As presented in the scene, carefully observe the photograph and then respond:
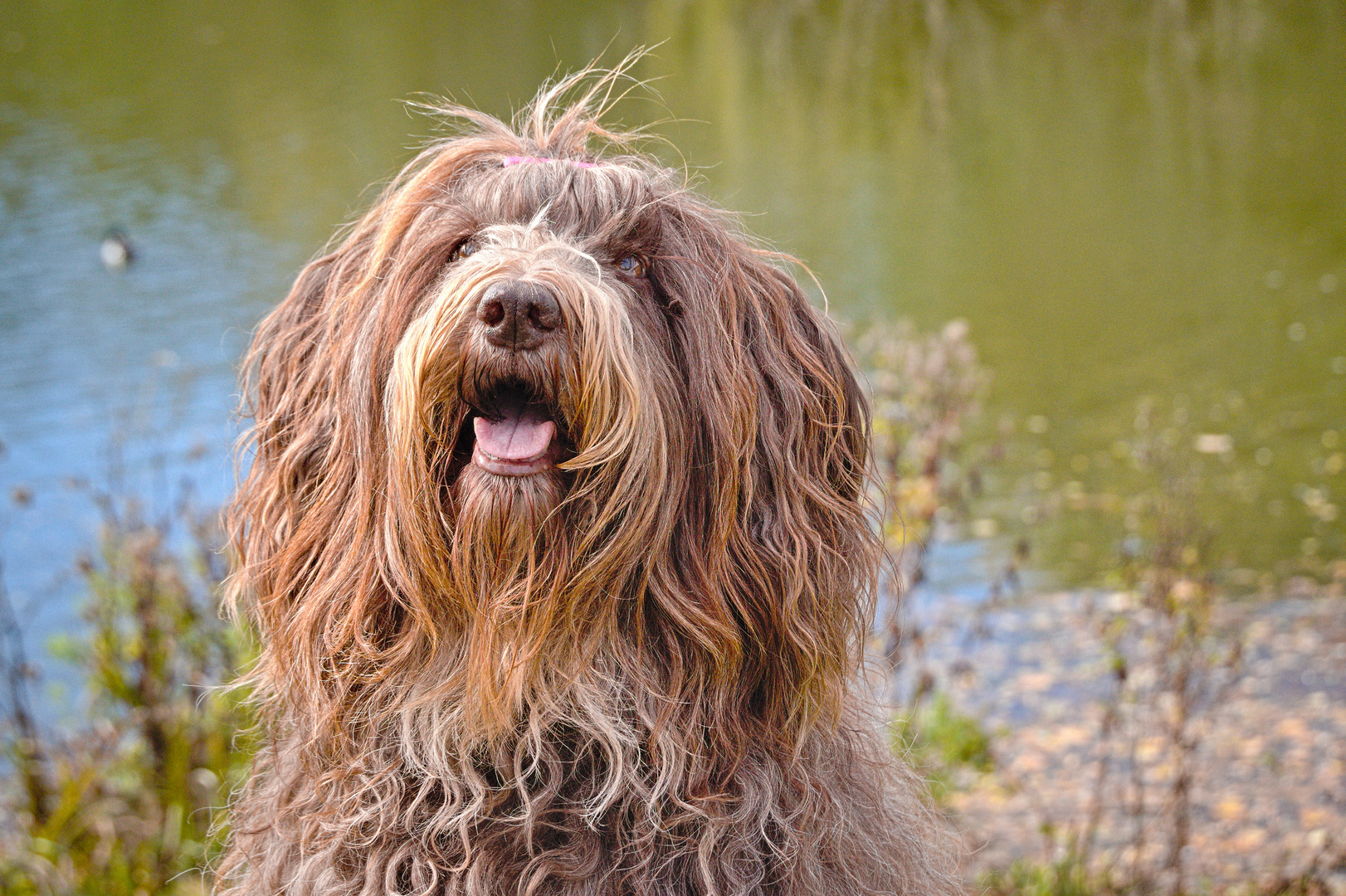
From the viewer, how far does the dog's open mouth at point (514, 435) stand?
213 centimetres

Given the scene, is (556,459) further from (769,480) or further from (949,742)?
(949,742)

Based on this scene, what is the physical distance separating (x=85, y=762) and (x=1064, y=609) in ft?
14.5

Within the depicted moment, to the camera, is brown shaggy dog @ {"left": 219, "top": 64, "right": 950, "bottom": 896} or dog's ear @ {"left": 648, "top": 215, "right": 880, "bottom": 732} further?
dog's ear @ {"left": 648, "top": 215, "right": 880, "bottom": 732}

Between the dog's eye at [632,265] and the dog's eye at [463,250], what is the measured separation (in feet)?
0.82

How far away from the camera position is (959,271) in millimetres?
12609

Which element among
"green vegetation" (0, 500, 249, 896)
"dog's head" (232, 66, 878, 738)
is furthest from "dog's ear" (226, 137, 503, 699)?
"green vegetation" (0, 500, 249, 896)

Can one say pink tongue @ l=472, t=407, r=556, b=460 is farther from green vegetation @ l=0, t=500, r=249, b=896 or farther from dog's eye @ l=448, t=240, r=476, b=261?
green vegetation @ l=0, t=500, r=249, b=896

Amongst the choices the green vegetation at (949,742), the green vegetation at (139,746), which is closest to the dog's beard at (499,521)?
the green vegetation at (139,746)

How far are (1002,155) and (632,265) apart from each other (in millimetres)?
15429

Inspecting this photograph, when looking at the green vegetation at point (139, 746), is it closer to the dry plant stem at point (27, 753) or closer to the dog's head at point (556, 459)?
the dry plant stem at point (27, 753)

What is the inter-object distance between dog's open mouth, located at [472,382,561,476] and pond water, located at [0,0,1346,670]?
3.17ft

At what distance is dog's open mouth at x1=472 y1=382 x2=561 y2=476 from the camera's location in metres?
2.13

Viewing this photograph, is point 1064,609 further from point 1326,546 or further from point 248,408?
point 248,408

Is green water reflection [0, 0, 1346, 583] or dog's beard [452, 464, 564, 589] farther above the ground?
green water reflection [0, 0, 1346, 583]
